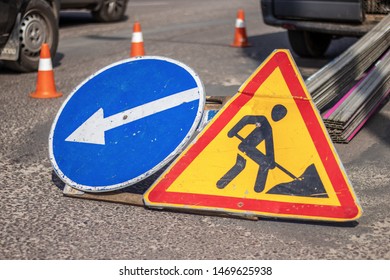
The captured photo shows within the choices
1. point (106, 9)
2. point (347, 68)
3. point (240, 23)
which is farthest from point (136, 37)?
point (106, 9)

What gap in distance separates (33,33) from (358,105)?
14.9 feet

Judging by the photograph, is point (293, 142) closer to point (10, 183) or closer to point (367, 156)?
point (367, 156)

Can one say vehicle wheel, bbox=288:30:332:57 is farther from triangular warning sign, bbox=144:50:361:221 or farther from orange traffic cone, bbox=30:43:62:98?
triangular warning sign, bbox=144:50:361:221

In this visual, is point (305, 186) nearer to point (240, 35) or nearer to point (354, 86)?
point (354, 86)

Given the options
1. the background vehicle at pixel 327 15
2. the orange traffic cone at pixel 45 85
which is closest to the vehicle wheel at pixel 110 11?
the background vehicle at pixel 327 15

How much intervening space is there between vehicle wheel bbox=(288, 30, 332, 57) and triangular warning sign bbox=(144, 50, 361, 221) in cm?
556

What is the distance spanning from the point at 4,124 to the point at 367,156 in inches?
126

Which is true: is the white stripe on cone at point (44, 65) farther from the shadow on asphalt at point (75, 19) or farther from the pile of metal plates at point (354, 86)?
the shadow on asphalt at point (75, 19)

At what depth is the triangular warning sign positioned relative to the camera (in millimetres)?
4574

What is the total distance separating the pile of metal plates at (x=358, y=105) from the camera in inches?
257

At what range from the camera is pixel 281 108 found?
4855mm

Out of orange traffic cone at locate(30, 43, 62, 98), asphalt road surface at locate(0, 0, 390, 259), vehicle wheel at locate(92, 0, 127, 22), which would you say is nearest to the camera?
asphalt road surface at locate(0, 0, 390, 259)

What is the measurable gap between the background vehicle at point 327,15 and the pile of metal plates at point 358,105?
1.14 metres

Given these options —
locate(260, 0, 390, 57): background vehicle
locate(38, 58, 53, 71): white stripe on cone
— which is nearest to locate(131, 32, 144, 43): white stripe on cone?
locate(260, 0, 390, 57): background vehicle
